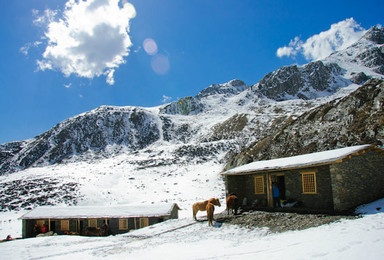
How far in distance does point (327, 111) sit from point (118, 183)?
42.8 metres

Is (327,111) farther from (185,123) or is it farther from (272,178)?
(185,123)

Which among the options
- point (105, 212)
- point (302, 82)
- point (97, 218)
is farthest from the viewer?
point (302, 82)

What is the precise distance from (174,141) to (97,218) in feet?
271

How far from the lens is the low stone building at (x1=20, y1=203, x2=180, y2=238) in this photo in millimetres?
25359

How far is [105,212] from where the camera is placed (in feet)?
87.6

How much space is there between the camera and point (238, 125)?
8844 centimetres

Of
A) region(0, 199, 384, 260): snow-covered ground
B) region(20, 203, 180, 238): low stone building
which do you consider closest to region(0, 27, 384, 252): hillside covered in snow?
region(0, 199, 384, 260): snow-covered ground

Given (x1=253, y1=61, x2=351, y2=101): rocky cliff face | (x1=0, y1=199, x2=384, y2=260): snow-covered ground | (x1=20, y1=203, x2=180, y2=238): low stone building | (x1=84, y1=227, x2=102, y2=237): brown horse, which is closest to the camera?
(x1=0, y1=199, x2=384, y2=260): snow-covered ground

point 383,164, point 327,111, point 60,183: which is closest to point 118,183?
point 60,183

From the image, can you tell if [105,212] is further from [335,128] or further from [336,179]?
[335,128]

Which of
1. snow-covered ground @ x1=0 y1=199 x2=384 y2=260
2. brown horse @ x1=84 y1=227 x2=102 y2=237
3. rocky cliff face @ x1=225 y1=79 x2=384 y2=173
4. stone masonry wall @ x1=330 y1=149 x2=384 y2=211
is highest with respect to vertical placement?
rocky cliff face @ x1=225 y1=79 x2=384 y2=173

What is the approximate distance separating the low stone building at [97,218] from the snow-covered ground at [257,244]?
26.7 ft

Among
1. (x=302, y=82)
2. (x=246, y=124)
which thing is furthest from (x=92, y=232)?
(x=302, y=82)

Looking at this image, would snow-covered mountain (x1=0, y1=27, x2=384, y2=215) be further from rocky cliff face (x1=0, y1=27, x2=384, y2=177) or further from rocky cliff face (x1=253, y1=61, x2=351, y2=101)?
rocky cliff face (x1=253, y1=61, x2=351, y2=101)
